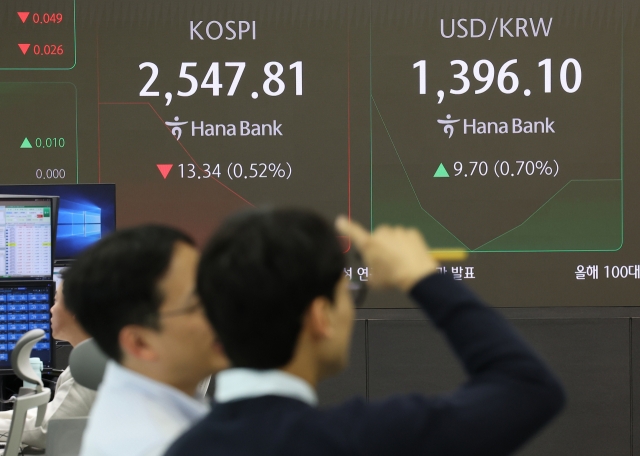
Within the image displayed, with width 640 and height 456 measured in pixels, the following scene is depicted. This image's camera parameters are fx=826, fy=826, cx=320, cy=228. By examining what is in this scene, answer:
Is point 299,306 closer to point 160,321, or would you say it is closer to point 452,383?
point 160,321

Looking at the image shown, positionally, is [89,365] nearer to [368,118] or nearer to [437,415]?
[437,415]

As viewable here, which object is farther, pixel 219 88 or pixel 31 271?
pixel 219 88

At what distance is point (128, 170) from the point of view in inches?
158

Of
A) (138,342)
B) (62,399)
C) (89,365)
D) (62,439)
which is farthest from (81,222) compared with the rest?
(138,342)

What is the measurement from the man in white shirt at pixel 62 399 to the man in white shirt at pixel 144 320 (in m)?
0.87

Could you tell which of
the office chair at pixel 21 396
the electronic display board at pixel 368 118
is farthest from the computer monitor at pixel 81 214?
the office chair at pixel 21 396

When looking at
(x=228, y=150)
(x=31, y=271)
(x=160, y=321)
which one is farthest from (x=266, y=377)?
(x=228, y=150)

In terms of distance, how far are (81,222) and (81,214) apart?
0.11 feet

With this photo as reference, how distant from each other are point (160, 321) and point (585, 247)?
3.39 metres

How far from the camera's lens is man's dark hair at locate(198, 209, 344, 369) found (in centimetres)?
71

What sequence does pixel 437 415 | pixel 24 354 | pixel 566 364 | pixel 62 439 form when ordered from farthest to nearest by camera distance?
pixel 566 364, pixel 24 354, pixel 62 439, pixel 437 415

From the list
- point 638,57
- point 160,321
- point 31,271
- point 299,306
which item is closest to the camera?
point 299,306

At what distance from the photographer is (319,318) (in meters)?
0.73

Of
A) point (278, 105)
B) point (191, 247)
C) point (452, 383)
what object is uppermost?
point (278, 105)
